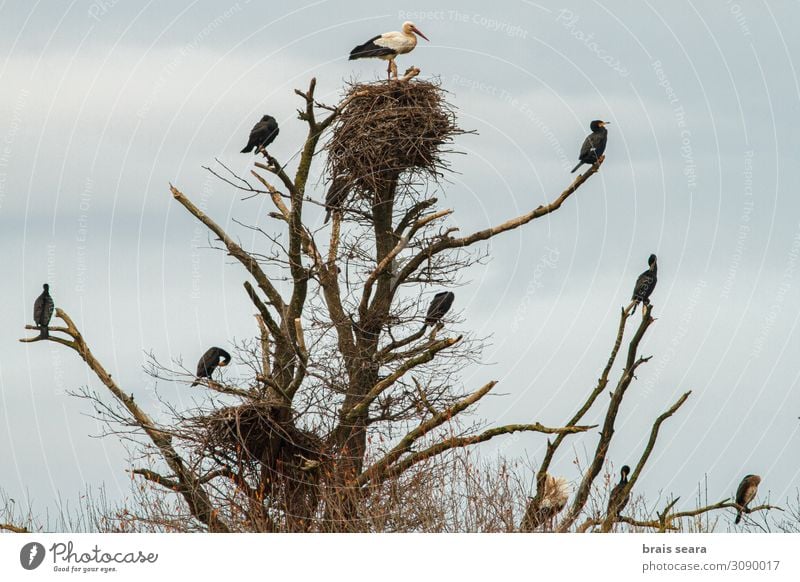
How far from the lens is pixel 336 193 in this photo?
16.5 m

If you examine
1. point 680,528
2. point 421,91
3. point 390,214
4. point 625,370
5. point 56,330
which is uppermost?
point 421,91

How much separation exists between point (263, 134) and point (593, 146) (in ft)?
13.3

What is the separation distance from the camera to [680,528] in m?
13.0

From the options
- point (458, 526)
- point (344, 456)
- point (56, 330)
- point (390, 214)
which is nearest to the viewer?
point (458, 526)

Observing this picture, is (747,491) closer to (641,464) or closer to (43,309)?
(641,464)

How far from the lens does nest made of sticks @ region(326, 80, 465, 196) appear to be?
15969 millimetres

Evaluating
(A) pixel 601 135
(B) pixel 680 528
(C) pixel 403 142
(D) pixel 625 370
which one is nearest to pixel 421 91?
(C) pixel 403 142

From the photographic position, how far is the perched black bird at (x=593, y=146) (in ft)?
54.7

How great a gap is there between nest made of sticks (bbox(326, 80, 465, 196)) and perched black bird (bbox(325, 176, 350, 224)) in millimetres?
20

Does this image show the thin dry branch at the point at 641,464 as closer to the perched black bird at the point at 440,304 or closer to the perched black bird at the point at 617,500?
the perched black bird at the point at 617,500

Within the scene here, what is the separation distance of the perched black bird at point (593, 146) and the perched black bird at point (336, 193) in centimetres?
286

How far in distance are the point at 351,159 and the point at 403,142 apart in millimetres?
687

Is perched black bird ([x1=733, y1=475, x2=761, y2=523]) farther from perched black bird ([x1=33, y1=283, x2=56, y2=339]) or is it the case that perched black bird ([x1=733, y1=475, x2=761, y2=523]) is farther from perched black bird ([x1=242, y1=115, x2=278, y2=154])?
perched black bird ([x1=33, y1=283, x2=56, y2=339])

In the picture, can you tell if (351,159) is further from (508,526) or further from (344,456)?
(508,526)
